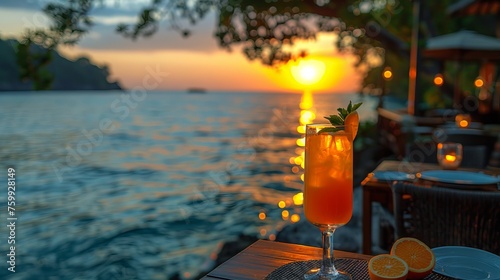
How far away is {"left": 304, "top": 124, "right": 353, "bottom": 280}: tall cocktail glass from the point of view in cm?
129

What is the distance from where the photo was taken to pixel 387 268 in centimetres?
121

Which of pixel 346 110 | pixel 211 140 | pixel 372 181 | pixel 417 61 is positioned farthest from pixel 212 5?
pixel 211 140

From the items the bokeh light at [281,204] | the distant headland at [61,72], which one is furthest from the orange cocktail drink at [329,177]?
the bokeh light at [281,204]

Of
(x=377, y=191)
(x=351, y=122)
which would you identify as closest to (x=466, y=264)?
(x=351, y=122)

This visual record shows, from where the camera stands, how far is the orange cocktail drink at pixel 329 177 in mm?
1302

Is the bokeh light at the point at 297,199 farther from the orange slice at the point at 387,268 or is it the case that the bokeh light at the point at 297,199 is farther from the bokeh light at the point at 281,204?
the orange slice at the point at 387,268

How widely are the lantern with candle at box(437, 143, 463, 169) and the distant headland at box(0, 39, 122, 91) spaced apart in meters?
4.14

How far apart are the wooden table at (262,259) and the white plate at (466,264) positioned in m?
0.22

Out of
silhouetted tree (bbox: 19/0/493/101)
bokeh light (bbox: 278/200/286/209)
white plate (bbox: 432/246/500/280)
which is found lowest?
bokeh light (bbox: 278/200/286/209)

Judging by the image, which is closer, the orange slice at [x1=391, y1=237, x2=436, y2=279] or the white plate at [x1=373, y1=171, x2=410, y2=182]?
the orange slice at [x1=391, y1=237, x2=436, y2=279]

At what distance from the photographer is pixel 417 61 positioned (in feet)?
26.1

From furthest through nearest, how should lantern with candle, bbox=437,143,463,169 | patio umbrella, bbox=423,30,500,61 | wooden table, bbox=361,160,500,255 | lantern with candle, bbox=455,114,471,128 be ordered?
patio umbrella, bbox=423,30,500,61, lantern with candle, bbox=455,114,471,128, lantern with candle, bbox=437,143,463,169, wooden table, bbox=361,160,500,255

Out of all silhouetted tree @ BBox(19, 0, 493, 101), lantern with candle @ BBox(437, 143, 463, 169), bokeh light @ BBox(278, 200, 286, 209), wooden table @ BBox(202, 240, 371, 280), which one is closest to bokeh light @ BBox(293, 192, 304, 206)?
bokeh light @ BBox(278, 200, 286, 209)

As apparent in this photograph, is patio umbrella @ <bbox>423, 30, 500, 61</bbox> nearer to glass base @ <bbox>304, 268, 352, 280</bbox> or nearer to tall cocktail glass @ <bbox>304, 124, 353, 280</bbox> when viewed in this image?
tall cocktail glass @ <bbox>304, 124, 353, 280</bbox>
